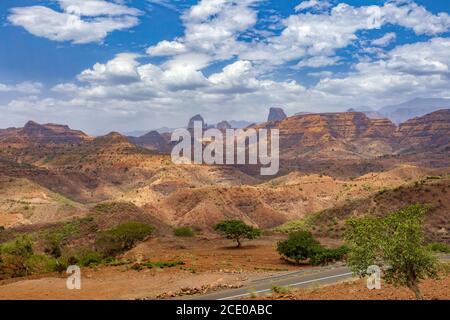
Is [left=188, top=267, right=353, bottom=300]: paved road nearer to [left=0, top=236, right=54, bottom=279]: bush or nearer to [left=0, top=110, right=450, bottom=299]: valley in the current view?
[left=0, top=110, right=450, bottom=299]: valley

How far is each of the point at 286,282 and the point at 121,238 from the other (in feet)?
113

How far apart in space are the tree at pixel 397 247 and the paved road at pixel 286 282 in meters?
9.45

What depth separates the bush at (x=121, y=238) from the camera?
5925 centimetres

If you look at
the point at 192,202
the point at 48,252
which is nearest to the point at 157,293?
the point at 48,252

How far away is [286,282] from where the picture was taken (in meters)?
30.8

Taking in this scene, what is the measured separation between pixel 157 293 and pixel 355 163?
164 meters

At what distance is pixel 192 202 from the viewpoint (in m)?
106

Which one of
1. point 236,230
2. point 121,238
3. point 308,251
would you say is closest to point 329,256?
point 308,251

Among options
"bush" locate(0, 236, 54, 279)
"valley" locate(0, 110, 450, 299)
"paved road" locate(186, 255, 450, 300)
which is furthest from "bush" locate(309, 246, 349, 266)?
"bush" locate(0, 236, 54, 279)

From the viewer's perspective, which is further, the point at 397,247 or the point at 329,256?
the point at 329,256

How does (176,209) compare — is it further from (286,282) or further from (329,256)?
(286,282)

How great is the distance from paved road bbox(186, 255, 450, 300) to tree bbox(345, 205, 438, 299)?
31.0 feet
